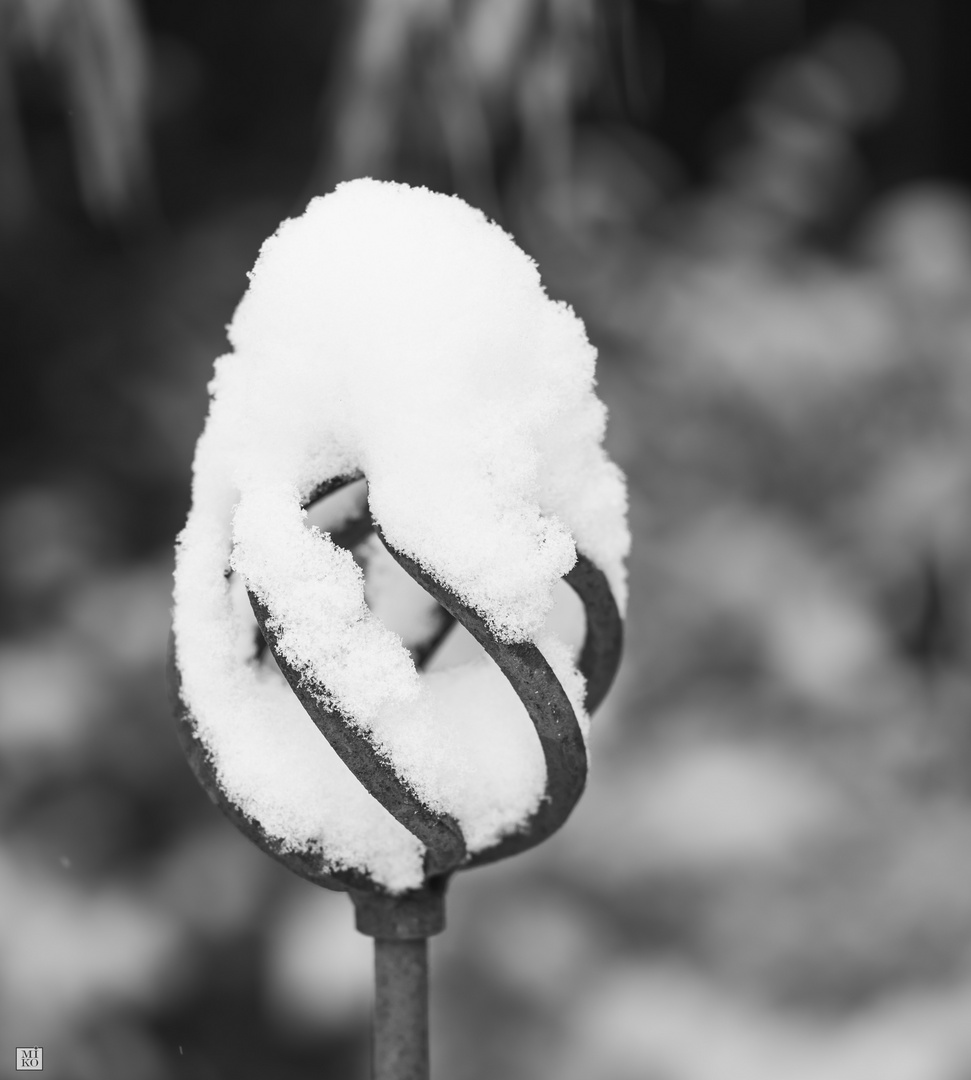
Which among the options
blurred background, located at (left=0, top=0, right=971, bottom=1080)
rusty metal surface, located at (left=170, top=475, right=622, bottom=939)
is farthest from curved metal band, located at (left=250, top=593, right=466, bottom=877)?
blurred background, located at (left=0, top=0, right=971, bottom=1080)

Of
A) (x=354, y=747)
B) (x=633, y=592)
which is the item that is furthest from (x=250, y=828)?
(x=633, y=592)

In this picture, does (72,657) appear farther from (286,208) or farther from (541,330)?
(541,330)

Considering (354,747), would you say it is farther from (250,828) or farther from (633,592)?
(633,592)

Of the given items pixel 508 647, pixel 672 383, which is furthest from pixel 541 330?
pixel 672 383

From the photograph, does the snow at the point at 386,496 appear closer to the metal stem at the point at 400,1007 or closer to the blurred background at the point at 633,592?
the metal stem at the point at 400,1007

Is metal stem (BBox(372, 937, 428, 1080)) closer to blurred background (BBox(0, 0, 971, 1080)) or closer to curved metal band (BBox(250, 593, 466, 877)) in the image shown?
curved metal band (BBox(250, 593, 466, 877))

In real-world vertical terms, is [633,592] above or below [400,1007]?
above
